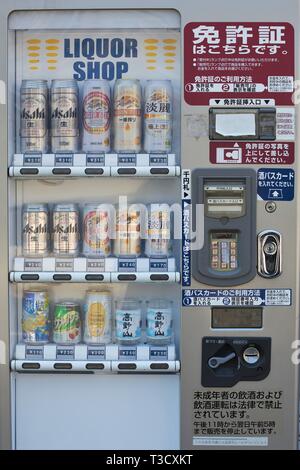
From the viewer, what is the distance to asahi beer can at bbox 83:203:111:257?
2854 mm

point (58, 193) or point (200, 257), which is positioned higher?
point (58, 193)

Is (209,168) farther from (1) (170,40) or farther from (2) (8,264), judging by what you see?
(2) (8,264)

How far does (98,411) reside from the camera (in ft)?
9.57

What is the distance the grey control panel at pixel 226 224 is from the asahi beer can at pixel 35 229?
0.76 meters

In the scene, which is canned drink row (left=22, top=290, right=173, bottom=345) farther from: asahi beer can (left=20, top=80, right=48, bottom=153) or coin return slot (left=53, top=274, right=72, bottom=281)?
asahi beer can (left=20, top=80, right=48, bottom=153)

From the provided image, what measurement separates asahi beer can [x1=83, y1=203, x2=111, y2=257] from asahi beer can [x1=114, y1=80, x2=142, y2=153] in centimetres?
33

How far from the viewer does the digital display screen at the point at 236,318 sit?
9.05 ft

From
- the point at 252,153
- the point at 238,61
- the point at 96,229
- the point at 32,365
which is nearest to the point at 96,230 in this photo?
the point at 96,229

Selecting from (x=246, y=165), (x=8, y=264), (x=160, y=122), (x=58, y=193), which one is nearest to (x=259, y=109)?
(x=246, y=165)

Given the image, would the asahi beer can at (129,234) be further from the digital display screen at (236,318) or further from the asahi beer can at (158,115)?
the digital display screen at (236,318)

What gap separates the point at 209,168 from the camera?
2736mm

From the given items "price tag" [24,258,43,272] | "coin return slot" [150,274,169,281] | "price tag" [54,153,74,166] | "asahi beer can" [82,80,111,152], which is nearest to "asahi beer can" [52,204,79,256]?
"price tag" [24,258,43,272]

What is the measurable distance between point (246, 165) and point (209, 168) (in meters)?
0.18

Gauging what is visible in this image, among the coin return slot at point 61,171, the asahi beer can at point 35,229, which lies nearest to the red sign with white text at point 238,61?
the coin return slot at point 61,171
